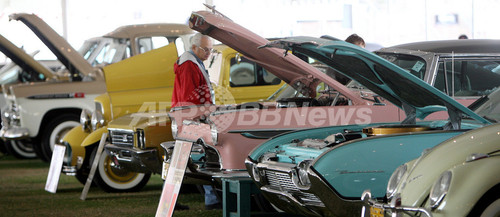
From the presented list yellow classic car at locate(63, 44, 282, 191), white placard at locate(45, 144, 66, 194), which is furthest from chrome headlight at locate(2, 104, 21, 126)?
white placard at locate(45, 144, 66, 194)

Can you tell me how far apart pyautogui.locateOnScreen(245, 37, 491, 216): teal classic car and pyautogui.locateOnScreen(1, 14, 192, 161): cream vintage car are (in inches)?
275

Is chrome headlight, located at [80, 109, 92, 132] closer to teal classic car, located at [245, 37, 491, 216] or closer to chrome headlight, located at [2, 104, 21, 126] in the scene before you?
chrome headlight, located at [2, 104, 21, 126]

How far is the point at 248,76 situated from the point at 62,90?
3601 mm

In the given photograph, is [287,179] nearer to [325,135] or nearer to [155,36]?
[325,135]

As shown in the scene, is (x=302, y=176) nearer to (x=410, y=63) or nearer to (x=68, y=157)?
(x=410, y=63)

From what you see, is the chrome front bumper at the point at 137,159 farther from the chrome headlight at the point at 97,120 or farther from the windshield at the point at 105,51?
the windshield at the point at 105,51

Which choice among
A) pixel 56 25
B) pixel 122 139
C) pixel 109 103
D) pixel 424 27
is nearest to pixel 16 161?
pixel 56 25

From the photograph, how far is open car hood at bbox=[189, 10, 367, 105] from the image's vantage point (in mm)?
5988

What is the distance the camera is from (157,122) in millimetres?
7605

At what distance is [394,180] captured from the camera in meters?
4.10

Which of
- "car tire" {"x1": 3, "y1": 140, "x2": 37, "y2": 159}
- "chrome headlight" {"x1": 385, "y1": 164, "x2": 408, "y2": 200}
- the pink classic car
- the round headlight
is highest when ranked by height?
the pink classic car

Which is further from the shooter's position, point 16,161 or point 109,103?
point 16,161

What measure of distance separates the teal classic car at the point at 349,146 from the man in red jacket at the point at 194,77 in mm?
1866

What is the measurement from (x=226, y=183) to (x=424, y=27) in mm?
9206
